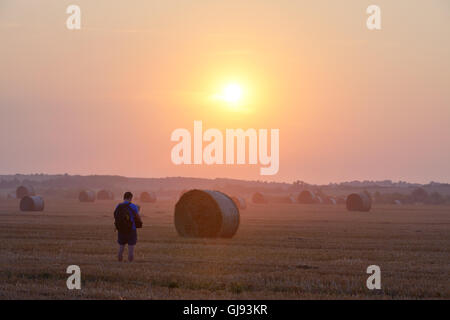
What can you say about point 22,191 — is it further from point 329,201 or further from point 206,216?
point 206,216

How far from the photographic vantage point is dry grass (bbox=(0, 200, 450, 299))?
1255cm

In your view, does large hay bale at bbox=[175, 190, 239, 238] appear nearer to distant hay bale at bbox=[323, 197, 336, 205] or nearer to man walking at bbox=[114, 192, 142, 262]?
man walking at bbox=[114, 192, 142, 262]

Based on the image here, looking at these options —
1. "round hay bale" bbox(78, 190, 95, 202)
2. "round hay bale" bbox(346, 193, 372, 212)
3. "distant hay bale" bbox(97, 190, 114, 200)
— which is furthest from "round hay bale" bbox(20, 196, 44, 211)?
"distant hay bale" bbox(97, 190, 114, 200)

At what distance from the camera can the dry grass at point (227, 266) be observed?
12.6 meters

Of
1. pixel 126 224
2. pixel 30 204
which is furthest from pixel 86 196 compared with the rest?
pixel 126 224

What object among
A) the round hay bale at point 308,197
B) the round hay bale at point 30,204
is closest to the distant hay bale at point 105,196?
the round hay bale at point 308,197

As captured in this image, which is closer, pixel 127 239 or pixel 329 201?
pixel 127 239

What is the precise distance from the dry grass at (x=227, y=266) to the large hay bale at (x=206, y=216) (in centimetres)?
49

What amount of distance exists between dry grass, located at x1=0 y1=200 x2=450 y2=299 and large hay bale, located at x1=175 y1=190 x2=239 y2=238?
49 cm

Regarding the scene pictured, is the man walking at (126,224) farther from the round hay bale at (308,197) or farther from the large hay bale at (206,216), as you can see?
the round hay bale at (308,197)

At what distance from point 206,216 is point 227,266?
369 inches

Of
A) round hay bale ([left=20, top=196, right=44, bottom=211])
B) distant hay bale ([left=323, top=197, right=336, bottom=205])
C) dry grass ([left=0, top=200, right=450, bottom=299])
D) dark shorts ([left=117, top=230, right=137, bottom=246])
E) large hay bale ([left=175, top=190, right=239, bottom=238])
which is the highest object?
distant hay bale ([left=323, top=197, right=336, bottom=205])

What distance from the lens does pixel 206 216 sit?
82.0 feet
